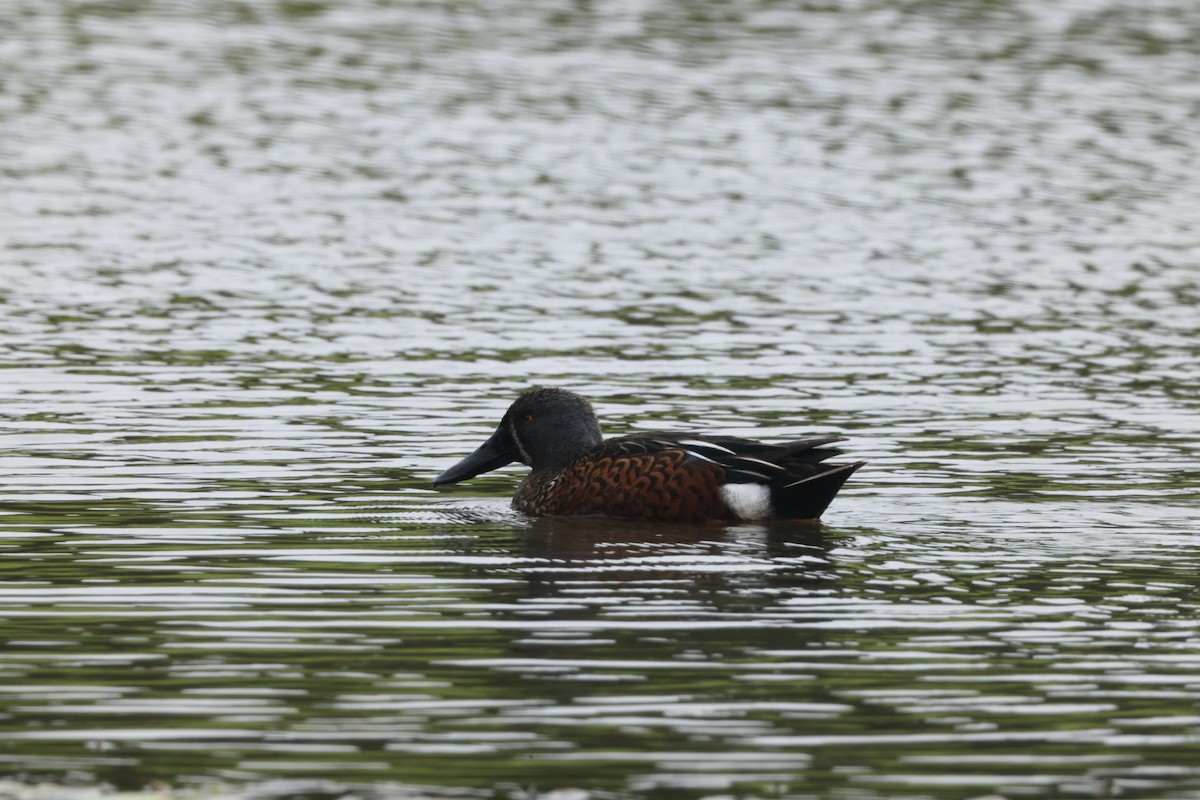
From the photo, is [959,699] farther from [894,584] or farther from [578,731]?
[894,584]

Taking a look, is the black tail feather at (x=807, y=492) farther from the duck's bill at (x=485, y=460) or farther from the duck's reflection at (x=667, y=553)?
the duck's bill at (x=485, y=460)

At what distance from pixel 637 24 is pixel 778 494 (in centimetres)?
2681

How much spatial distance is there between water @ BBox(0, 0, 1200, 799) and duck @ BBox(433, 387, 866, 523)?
7.4 inches

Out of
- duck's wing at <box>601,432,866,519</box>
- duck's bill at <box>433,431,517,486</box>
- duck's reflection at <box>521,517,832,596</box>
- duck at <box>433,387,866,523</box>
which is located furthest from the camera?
duck's bill at <box>433,431,517,486</box>

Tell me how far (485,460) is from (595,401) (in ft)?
8.21

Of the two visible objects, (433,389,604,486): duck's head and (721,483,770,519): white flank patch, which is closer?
(721,483,770,519): white flank patch

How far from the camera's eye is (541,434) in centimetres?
1202

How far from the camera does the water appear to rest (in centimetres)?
712

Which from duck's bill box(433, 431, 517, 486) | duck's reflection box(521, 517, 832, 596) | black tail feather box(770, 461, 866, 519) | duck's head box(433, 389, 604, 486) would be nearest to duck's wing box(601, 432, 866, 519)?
black tail feather box(770, 461, 866, 519)

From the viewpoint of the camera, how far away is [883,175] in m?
25.3

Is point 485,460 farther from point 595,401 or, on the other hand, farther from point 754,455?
point 595,401

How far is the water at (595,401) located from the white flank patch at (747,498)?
180 millimetres

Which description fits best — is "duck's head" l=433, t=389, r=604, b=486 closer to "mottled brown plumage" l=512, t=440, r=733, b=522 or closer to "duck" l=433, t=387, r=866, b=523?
"duck" l=433, t=387, r=866, b=523

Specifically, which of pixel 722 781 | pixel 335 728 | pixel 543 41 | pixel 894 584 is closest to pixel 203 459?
pixel 894 584
